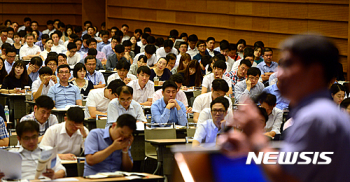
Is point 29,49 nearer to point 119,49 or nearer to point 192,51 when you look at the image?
point 119,49

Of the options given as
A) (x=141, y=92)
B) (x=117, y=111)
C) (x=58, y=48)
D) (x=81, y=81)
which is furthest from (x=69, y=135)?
(x=58, y=48)

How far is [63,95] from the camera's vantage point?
6961 millimetres

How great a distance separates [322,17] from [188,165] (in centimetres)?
916

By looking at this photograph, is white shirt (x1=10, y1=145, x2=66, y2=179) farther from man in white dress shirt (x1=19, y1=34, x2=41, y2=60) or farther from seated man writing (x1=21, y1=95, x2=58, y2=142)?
man in white dress shirt (x1=19, y1=34, x2=41, y2=60)

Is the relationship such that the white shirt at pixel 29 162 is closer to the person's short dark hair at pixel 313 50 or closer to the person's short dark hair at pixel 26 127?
the person's short dark hair at pixel 26 127

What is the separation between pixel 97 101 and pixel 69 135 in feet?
6.43

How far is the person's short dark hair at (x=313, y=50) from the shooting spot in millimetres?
1212

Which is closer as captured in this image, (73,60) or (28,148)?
(28,148)

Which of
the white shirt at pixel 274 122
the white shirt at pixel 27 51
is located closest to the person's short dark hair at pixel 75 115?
Answer: the white shirt at pixel 274 122

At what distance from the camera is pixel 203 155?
1.14m

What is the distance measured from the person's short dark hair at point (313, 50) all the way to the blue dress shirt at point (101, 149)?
Result: 292 centimetres

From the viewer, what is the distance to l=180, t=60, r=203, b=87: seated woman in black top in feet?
29.6

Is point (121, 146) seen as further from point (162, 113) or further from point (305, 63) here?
point (305, 63)

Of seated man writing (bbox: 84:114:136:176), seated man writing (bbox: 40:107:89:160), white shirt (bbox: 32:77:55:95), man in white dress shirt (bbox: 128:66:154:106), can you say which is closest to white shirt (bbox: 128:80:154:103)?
man in white dress shirt (bbox: 128:66:154:106)
